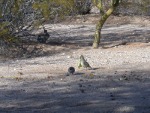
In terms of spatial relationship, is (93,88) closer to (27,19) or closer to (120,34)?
(27,19)

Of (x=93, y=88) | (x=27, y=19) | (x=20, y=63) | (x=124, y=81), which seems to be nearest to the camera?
(x=93, y=88)

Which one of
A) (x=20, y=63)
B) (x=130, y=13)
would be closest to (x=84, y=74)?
(x=20, y=63)

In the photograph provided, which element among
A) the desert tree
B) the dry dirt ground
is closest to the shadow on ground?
the dry dirt ground

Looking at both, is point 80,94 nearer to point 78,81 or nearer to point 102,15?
point 78,81

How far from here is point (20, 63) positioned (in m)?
17.1

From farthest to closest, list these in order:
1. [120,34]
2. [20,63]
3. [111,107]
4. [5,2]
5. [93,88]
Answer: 1. [120,34]
2. [5,2]
3. [20,63]
4. [93,88]
5. [111,107]

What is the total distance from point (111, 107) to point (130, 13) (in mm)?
28269

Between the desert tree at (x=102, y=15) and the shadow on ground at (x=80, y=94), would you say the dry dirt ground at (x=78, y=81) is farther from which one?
the desert tree at (x=102, y=15)

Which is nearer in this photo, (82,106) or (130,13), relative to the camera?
(82,106)

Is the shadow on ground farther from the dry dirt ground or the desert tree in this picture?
the desert tree

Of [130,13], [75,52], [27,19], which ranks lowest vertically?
[130,13]

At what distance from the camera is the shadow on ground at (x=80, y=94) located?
947 cm

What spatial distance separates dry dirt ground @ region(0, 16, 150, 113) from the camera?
31.8ft

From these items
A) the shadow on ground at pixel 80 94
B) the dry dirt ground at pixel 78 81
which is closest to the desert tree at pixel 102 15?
the dry dirt ground at pixel 78 81
